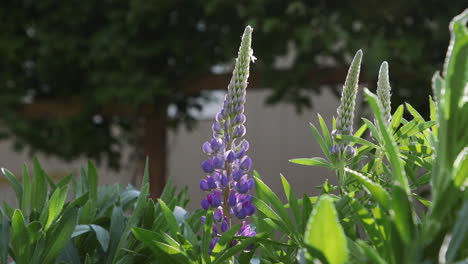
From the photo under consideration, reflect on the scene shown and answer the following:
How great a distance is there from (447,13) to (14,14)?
5.09 metres

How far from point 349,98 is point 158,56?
21.8 feet

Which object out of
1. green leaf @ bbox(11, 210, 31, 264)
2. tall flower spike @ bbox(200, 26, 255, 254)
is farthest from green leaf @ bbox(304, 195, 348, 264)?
green leaf @ bbox(11, 210, 31, 264)

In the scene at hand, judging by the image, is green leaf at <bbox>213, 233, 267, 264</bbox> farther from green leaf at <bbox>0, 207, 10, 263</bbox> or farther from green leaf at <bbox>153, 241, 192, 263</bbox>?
green leaf at <bbox>0, 207, 10, 263</bbox>

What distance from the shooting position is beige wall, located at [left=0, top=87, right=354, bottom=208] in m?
9.40

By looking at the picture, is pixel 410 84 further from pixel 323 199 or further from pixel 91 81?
pixel 323 199

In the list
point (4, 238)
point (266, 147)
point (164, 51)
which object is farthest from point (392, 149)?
point (266, 147)

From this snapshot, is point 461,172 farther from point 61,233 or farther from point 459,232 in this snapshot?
point 61,233

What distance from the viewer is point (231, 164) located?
2.88 ft

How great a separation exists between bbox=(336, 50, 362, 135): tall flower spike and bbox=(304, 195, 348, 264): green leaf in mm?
395

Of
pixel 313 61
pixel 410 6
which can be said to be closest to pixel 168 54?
pixel 313 61

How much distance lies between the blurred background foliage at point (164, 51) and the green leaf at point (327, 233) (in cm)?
506

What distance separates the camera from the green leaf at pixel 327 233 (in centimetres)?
41

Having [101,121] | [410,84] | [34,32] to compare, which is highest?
[34,32]

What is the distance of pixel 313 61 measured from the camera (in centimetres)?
640
